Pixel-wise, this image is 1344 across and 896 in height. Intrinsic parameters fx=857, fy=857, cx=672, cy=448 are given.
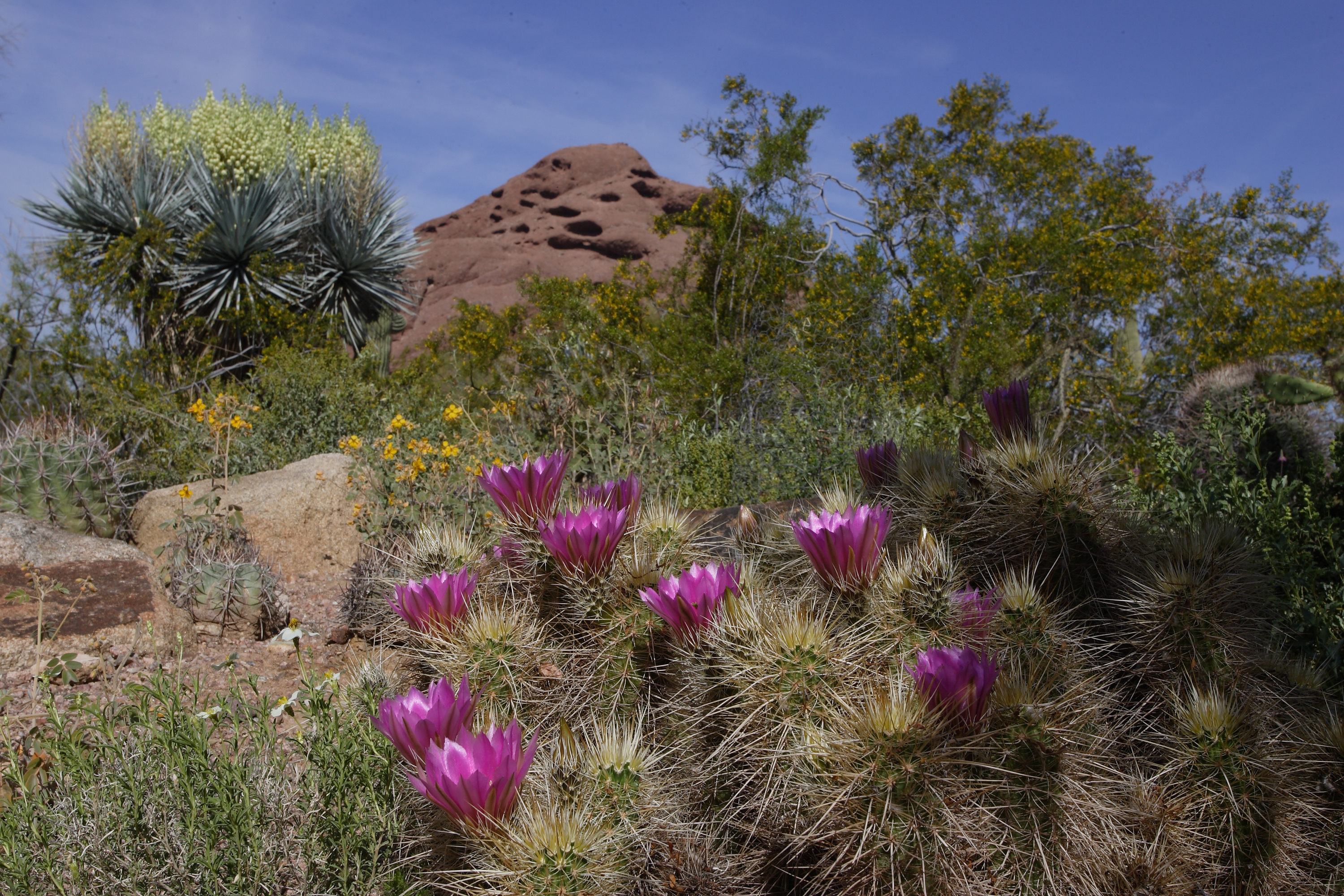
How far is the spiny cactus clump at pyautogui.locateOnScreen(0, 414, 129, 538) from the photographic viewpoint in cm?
564

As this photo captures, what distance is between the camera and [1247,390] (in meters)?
4.45

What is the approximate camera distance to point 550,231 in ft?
125

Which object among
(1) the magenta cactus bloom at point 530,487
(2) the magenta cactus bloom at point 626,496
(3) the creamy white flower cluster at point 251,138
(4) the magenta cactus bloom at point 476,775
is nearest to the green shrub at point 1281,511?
(2) the magenta cactus bloom at point 626,496

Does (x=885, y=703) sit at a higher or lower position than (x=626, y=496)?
lower

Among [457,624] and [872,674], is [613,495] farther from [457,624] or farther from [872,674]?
[872,674]

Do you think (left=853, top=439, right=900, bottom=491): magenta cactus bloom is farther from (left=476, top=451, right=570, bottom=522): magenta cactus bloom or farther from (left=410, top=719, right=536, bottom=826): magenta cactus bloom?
(left=410, top=719, right=536, bottom=826): magenta cactus bloom

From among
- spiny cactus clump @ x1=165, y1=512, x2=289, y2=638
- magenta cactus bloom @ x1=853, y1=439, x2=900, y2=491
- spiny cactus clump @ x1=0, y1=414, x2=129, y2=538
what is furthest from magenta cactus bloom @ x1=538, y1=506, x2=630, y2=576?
spiny cactus clump @ x1=0, y1=414, x2=129, y2=538

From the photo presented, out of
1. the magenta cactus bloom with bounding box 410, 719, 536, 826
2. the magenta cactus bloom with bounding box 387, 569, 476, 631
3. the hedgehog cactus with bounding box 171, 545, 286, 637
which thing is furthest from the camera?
the hedgehog cactus with bounding box 171, 545, 286, 637

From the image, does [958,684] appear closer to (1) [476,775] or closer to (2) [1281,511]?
(1) [476,775]

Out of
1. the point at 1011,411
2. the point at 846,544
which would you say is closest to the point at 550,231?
the point at 1011,411

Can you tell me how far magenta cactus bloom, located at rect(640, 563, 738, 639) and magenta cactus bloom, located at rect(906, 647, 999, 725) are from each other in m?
0.39

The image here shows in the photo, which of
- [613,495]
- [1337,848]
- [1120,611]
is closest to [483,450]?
[613,495]

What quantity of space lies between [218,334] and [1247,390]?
47.0 feet

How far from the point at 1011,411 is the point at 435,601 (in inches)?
59.5
